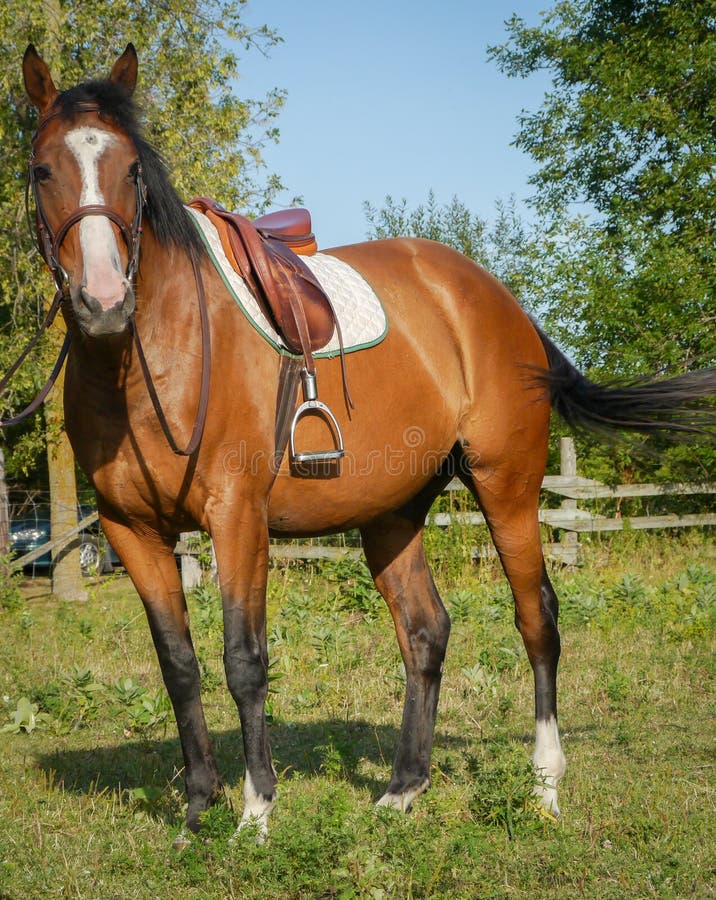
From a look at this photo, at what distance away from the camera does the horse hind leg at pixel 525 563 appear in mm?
4281

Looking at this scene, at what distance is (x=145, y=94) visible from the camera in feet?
38.0

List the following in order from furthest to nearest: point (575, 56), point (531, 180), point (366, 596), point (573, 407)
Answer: point (531, 180), point (575, 56), point (366, 596), point (573, 407)

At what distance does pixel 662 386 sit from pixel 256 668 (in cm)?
263

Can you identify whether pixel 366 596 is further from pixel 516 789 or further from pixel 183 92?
pixel 183 92

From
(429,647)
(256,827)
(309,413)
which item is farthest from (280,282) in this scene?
(256,827)

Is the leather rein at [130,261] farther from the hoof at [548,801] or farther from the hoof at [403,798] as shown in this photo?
the hoof at [548,801]

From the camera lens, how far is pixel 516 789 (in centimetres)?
348

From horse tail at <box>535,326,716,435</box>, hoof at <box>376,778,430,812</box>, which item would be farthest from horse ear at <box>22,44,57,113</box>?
hoof at <box>376,778,430,812</box>

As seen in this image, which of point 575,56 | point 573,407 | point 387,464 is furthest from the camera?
point 575,56

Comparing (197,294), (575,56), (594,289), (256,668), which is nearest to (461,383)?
(197,294)

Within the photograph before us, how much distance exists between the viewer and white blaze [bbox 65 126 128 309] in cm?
277

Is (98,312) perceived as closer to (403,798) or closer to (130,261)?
(130,261)

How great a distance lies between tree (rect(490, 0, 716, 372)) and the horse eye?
11655 millimetres

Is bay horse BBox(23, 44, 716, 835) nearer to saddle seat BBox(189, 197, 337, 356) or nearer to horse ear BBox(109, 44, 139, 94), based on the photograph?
horse ear BBox(109, 44, 139, 94)
